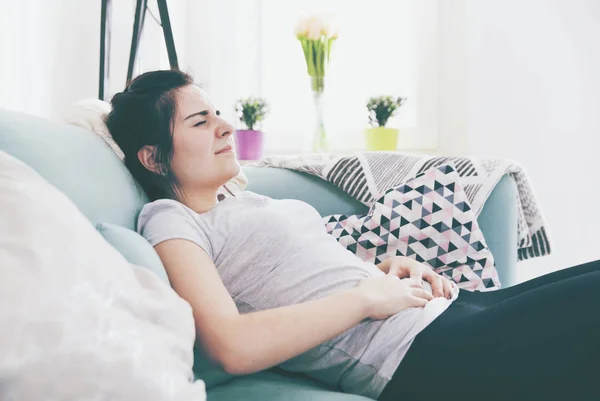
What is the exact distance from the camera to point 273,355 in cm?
86

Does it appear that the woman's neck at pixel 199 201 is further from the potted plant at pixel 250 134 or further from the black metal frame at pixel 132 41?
the potted plant at pixel 250 134

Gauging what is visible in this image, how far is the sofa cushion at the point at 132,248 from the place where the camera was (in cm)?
84

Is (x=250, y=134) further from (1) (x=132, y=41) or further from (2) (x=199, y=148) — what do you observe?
(2) (x=199, y=148)

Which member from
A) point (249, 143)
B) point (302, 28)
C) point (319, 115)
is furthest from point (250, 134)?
point (302, 28)

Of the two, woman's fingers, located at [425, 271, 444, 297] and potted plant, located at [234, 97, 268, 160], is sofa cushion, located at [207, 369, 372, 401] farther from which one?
potted plant, located at [234, 97, 268, 160]

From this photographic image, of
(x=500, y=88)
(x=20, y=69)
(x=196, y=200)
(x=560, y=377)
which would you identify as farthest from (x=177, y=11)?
(x=560, y=377)

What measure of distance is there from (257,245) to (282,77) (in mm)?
1929

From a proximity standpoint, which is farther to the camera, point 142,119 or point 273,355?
point 142,119

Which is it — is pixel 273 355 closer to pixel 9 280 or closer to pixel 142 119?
pixel 9 280

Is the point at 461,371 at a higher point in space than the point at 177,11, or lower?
lower

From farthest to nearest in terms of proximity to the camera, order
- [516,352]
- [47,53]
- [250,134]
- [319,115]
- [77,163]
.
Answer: [319,115], [250,134], [47,53], [77,163], [516,352]

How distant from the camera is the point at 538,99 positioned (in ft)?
8.35

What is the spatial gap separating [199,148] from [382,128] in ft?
4.57

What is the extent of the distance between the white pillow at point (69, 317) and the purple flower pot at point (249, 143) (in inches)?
71.1
